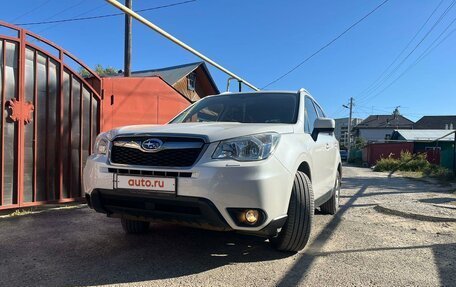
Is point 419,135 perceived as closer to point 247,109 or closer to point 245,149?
point 247,109

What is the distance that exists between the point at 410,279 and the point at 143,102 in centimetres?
671

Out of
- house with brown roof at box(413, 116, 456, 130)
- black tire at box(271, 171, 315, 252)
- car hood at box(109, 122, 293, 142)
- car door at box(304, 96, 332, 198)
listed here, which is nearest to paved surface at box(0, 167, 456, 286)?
black tire at box(271, 171, 315, 252)

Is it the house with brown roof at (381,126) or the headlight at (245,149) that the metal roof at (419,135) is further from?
the headlight at (245,149)

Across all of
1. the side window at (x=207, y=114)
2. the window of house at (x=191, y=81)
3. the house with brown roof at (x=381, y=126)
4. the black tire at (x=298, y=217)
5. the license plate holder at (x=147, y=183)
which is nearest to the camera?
the license plate holder at (x=147, y=183)

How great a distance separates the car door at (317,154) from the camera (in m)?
4.53

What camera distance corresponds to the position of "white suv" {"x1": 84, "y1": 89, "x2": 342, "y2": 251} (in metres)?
3.20

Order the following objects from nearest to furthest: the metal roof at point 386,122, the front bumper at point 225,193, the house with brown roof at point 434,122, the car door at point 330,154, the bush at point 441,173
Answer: the front bumper at point 225,193, the car door at point 330,154, the bush at point 441,173, the house with brown roof at point 434,122, the metal roof at point 386,122

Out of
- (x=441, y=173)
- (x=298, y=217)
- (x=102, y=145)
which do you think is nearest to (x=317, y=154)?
(x=298, y=217)

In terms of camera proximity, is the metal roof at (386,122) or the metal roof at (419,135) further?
the metal roof at (386,122)

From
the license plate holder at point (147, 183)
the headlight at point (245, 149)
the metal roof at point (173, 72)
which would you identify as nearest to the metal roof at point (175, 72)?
the metal roof at point (173, 72)

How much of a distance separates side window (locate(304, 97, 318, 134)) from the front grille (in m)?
1.65

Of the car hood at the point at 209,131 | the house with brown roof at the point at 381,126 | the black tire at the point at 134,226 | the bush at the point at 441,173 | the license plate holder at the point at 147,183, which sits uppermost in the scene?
the house with brown roof at the point at 381,126

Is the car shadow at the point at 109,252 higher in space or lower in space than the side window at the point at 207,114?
lower

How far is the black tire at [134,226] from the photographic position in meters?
4.62
